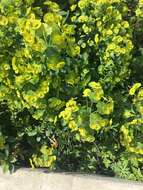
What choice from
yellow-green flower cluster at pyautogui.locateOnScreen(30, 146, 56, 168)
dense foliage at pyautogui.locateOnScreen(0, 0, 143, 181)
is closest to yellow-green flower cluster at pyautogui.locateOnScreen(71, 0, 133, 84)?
dense foliage at pyautogui.locateOnScreen(0, 0, 143, 181)

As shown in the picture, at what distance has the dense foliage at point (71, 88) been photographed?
2756 mm

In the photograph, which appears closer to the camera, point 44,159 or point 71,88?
point 71,88

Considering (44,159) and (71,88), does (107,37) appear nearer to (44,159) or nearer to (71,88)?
(71,88)

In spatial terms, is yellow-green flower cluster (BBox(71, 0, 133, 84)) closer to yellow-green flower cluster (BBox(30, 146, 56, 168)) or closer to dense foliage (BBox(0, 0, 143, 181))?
dense foliage (BBox(0, 0, 143, 181))

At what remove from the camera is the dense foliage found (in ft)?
9.04

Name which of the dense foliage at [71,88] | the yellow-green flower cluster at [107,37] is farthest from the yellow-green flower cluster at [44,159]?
the yellow-green flower cluster at [107,37]

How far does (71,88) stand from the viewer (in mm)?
2895

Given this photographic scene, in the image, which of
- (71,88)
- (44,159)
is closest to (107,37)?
(71,88)

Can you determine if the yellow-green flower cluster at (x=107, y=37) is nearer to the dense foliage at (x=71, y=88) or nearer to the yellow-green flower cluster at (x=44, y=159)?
the dense foliage at (x=71, y=88)

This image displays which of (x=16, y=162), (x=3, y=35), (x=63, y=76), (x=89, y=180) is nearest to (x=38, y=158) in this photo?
(x=16, y=162)

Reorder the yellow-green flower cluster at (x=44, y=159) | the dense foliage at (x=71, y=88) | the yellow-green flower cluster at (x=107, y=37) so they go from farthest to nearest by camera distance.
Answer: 1. the yellow-green flower cluster at (x=44, y=159)
2. the yellow-green flower cluster at (x=107, y=37)
3. the dense foliage at (x=71, y=88)

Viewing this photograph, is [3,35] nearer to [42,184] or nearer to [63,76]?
[63,76]

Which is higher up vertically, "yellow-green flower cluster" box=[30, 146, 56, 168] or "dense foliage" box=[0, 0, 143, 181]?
"dense foliage" box=[0, 0, 143, 181]

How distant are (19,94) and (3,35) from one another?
1.14ft
